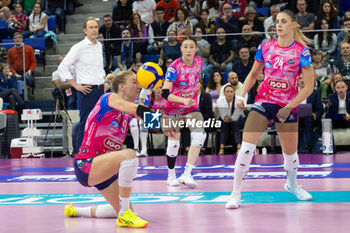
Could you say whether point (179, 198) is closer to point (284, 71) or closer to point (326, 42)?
point (284, 71)

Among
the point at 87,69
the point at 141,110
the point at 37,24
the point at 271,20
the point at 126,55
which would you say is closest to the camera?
the point at 141,110

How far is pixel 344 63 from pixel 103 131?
294 inches

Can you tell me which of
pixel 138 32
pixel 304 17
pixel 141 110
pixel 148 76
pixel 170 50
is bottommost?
pixel 141 110

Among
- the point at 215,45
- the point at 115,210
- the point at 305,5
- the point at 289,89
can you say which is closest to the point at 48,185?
the point at 115,210

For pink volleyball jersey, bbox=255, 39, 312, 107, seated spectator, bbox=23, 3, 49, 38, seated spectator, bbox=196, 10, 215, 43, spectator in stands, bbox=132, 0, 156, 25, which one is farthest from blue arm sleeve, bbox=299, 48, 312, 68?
seated spectator, bbox=23, 3, 49, 38

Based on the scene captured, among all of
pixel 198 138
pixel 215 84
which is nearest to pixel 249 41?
pixel 215 84

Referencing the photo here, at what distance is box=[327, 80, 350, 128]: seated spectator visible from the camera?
10.6 meters

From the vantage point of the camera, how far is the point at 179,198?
589 centimetres

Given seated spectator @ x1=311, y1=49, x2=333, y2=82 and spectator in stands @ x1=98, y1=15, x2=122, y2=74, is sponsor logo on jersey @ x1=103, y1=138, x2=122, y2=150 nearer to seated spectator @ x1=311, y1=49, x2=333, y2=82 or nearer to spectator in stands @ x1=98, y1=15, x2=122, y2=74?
spectator in stands @ x1=98, y1=15, x2=122, y2=74

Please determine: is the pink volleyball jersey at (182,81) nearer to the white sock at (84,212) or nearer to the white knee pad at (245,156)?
the white knee pad at (245,156)

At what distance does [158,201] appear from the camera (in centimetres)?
571

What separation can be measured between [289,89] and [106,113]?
183 centimetres

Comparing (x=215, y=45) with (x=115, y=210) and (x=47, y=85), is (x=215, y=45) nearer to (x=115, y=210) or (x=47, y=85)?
(x=47, y=85)

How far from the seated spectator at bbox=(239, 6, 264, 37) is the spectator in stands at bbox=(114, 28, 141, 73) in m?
2.58
